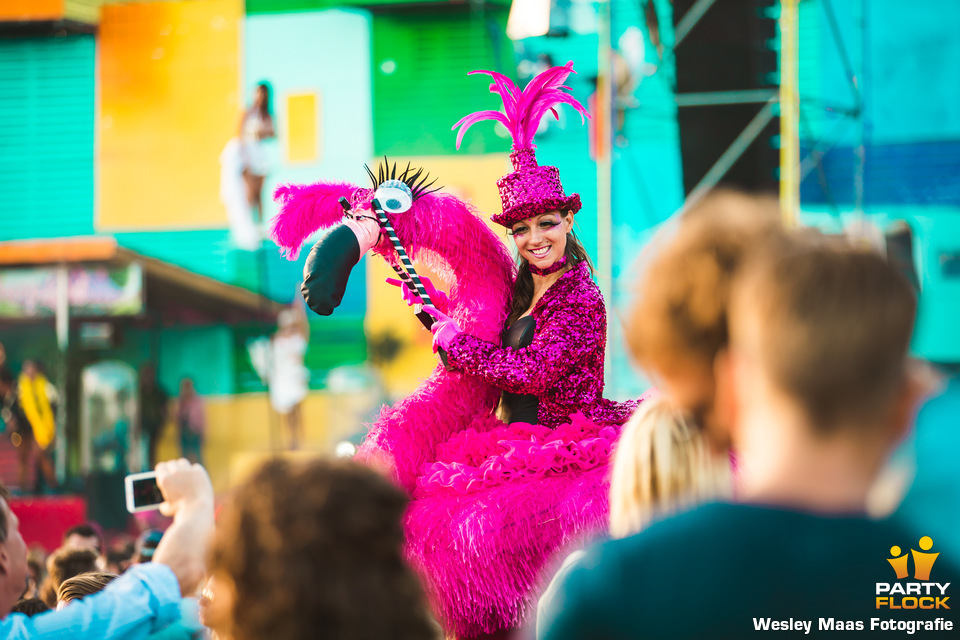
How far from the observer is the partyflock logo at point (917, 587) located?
3.09 ft

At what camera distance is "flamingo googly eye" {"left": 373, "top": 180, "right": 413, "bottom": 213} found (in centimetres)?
254

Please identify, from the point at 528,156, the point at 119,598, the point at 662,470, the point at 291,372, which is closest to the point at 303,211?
the point at 528,156

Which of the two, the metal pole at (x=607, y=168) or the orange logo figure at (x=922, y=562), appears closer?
the orange logo figure at (x=922, y=562)

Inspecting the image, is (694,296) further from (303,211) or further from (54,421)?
(54,421)

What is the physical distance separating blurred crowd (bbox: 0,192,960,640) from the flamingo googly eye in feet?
5.10

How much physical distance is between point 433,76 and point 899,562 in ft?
22.6

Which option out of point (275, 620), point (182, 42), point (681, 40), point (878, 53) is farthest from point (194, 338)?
point (275, 620)

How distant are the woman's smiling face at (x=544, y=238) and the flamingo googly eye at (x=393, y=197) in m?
0.33

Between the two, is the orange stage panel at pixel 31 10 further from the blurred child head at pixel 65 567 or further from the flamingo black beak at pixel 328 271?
the flamingo black beak at pixel 328 271

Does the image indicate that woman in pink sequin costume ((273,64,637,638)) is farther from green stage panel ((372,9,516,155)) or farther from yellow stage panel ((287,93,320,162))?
yellow stage panel ((287,93,320,162))

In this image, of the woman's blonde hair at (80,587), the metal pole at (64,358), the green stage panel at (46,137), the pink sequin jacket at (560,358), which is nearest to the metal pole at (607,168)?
the pink sequin jacket at (560,358)

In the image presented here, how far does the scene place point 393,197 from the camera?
254cm

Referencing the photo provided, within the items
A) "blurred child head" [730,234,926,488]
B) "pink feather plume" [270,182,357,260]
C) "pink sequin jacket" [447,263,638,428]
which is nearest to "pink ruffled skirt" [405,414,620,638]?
"pink sequin jacket" [447,263,638,428]

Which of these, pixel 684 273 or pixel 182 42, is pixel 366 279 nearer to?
pixel 182 42
